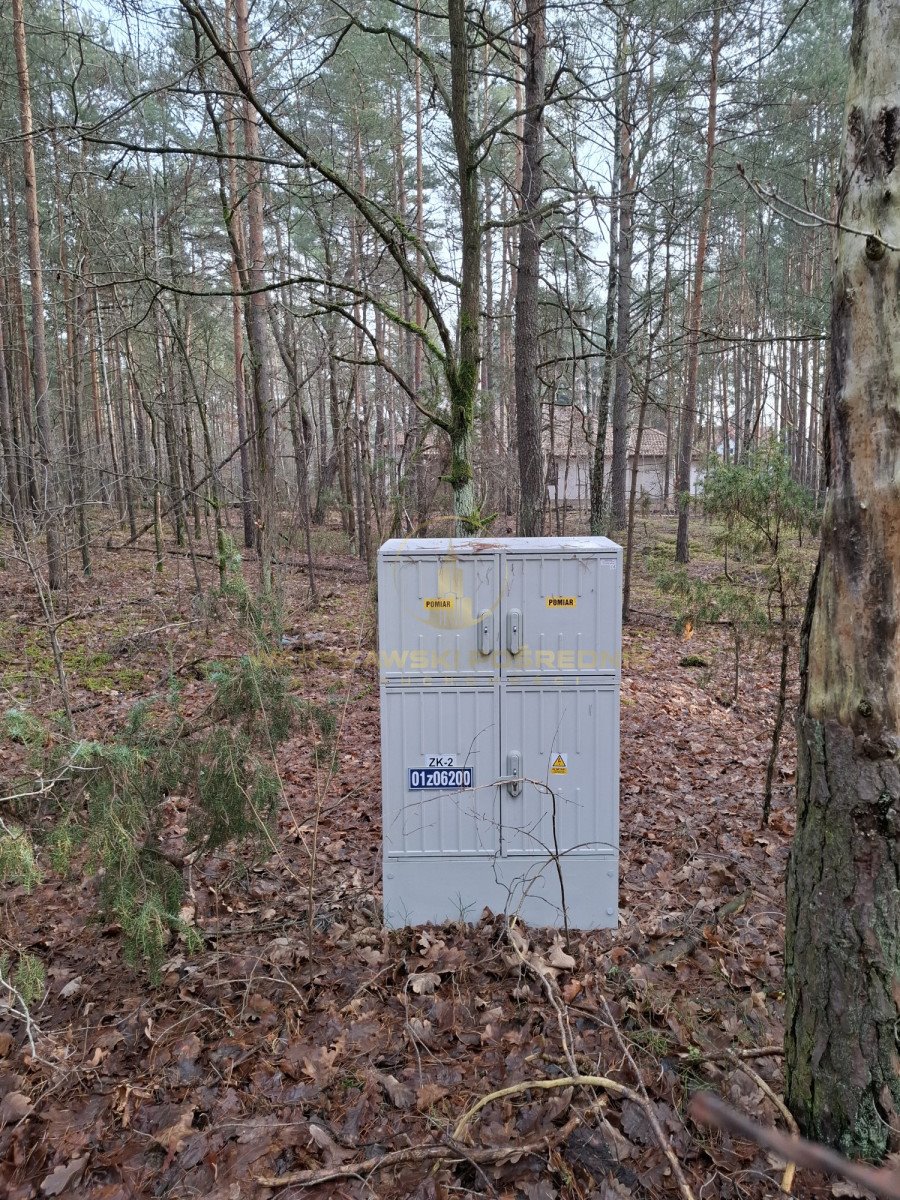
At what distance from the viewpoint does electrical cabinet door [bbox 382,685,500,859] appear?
400 centimetres

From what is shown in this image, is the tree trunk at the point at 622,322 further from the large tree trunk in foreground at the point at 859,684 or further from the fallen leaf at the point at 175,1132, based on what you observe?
the fallen leaf at the point at 175,1132

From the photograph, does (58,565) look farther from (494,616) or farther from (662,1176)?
(662,1176)

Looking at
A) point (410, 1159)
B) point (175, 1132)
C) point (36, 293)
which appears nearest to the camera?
point (410, 1159)

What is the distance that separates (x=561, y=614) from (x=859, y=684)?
1.91 meters

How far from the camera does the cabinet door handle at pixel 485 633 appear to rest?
393 cm

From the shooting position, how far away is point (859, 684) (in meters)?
2.12

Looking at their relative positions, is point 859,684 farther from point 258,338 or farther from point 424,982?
point 258,338

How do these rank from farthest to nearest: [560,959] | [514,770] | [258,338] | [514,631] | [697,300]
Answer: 1. [697,300]
2. [258,338]
3. [514,770]
4. [514,631]
5. [560,959]

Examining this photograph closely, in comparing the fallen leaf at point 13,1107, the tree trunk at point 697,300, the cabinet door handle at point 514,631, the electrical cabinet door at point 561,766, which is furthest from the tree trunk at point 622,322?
the fallen leaf at point 13,1107

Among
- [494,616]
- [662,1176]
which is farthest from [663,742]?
[662,1176]

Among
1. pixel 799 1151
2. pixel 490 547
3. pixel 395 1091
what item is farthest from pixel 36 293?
pixel 799 1151

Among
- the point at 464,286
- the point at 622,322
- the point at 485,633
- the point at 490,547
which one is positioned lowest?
the point at 485,633

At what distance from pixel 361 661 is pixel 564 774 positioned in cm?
551

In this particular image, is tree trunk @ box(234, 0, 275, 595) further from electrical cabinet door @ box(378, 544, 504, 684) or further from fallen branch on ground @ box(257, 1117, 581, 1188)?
fallen branch on ground @ box(257, 1117, 581, 1188)
